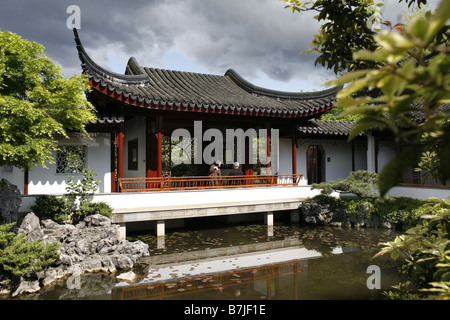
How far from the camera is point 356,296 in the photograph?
463 cm

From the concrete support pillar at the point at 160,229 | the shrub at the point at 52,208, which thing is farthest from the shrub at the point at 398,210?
the shrub at the point at 52,208

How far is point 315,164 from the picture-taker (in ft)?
47.6

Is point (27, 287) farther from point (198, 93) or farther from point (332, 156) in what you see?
point (332, 156)

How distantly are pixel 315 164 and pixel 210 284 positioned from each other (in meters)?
10.3

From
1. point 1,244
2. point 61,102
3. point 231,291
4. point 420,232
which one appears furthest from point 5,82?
point 420,232

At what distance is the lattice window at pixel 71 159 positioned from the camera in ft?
30.9

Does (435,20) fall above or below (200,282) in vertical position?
above

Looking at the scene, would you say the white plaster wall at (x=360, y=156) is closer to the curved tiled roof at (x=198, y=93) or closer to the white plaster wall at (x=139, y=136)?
the curved tiled roof at (x=198, y=93)

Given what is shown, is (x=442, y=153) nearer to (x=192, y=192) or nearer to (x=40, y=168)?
(x=192, y=192)

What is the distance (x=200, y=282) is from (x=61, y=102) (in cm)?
399

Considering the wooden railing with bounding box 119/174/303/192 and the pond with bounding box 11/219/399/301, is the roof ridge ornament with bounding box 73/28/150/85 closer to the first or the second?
the wooden railing with bounding box 119/174/303/192

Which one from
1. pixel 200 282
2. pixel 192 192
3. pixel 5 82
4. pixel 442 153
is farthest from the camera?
pixel 192 192

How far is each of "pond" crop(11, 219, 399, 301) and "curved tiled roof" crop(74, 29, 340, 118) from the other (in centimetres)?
361
